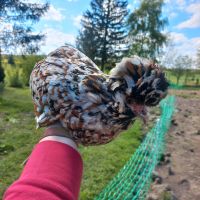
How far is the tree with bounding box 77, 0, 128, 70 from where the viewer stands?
26.3 m

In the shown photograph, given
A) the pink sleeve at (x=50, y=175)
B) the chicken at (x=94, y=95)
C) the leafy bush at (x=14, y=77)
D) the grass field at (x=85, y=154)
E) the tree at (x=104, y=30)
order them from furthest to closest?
the tree at (x=104, y=30) < the leafy bush at (x=14, y=77) < the grass field at (x=85, y=154) < the chicken at (x=94, y=95) < the pink sleeve at (x=50, y=175)

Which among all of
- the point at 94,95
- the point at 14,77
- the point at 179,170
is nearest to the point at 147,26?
the point at 14,77

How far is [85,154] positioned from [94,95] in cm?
332

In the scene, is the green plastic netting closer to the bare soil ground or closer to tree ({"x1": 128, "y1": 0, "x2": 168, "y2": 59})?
the bare soil ground

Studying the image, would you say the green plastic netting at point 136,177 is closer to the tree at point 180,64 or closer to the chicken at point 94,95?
the chicken at point 94,95

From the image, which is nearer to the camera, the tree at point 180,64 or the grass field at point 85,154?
the grass field at point 85,154

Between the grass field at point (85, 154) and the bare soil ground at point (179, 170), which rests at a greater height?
the grass field at point (85, 154)

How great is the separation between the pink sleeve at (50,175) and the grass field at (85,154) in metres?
1.85

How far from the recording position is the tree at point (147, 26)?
26.8 metres

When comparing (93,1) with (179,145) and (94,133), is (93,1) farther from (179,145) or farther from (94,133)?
(94,133)

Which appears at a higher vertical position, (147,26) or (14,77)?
(147,26)

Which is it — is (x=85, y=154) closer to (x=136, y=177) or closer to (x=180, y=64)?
(x=136, y=177)

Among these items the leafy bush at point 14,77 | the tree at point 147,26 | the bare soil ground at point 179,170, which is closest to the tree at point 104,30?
the tree at point 147,26

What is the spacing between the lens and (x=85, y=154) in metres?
3.80
